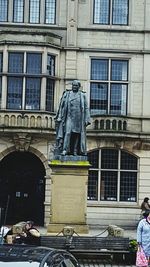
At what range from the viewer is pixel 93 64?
1208 inches

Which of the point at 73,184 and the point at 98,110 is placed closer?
the point at 73,184

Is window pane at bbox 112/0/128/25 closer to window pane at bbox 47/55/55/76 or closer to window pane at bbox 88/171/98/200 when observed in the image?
window pane at bbox 47/55/55/76

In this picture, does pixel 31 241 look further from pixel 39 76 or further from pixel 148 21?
pixel 148 21

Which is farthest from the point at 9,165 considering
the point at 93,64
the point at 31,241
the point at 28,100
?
the point at 31,241

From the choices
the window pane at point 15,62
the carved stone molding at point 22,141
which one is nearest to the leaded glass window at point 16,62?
the window pane at point 15,62

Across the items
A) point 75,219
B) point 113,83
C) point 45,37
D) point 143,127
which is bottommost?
point 75,219

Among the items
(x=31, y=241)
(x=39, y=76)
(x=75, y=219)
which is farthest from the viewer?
(x=39, y=76)

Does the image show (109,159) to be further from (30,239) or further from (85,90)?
(30,239)

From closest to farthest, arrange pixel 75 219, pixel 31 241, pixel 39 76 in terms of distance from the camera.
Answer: pixel 31 241 < pixel 75 219 < pixel 39 76

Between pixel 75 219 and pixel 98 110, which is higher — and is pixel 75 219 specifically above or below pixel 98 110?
below

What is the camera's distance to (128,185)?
Answer: 30.2 metres

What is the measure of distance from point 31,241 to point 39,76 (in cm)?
1614

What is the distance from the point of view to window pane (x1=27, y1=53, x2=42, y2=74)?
29484 mm

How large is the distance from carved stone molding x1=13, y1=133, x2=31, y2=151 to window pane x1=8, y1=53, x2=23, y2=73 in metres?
3.02
